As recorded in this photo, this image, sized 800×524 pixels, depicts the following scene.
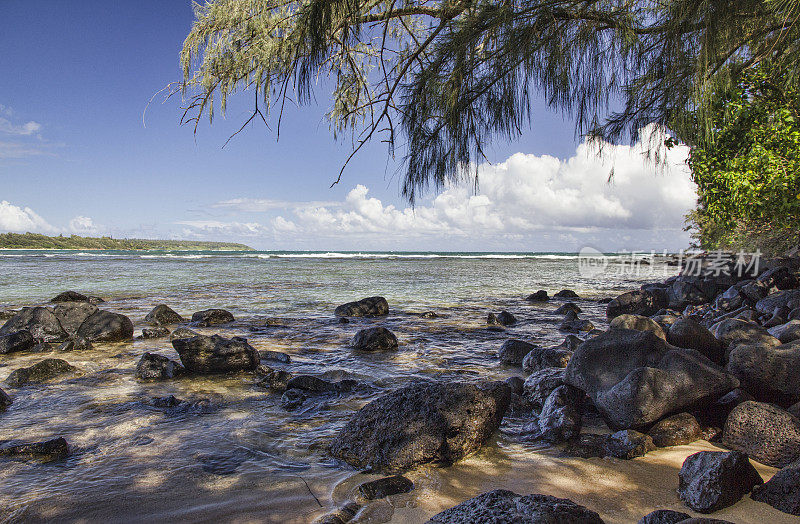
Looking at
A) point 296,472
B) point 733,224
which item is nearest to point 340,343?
point 296,472

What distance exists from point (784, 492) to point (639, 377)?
1104mm

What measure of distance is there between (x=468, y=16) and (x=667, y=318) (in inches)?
259

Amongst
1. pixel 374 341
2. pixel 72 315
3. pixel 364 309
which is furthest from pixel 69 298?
pixel 374 341

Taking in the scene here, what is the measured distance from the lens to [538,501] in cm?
172

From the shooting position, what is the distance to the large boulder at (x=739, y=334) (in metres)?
4.05

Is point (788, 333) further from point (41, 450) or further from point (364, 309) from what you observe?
point (364, 309)

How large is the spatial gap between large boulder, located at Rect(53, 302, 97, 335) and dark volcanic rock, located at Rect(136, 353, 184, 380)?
135 inches

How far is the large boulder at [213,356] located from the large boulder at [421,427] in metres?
2.48

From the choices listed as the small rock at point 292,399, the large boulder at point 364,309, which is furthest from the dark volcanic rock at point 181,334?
the small rock at point 292,399

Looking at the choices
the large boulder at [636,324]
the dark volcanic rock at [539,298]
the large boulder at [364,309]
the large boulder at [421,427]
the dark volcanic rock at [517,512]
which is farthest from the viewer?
the dark volcanic rock at [539,298]

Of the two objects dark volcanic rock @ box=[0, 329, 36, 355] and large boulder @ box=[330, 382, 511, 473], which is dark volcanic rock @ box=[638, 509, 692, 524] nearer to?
large boulder @ box=[330, 382, 511, 473]

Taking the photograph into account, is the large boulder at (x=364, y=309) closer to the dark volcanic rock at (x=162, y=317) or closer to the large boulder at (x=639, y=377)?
the dark volcanic rock at (x=162, y=317)

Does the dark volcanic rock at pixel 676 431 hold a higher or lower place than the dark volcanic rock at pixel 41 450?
higher

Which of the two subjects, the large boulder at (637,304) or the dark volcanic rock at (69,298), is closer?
the large boulder at (637,304)
